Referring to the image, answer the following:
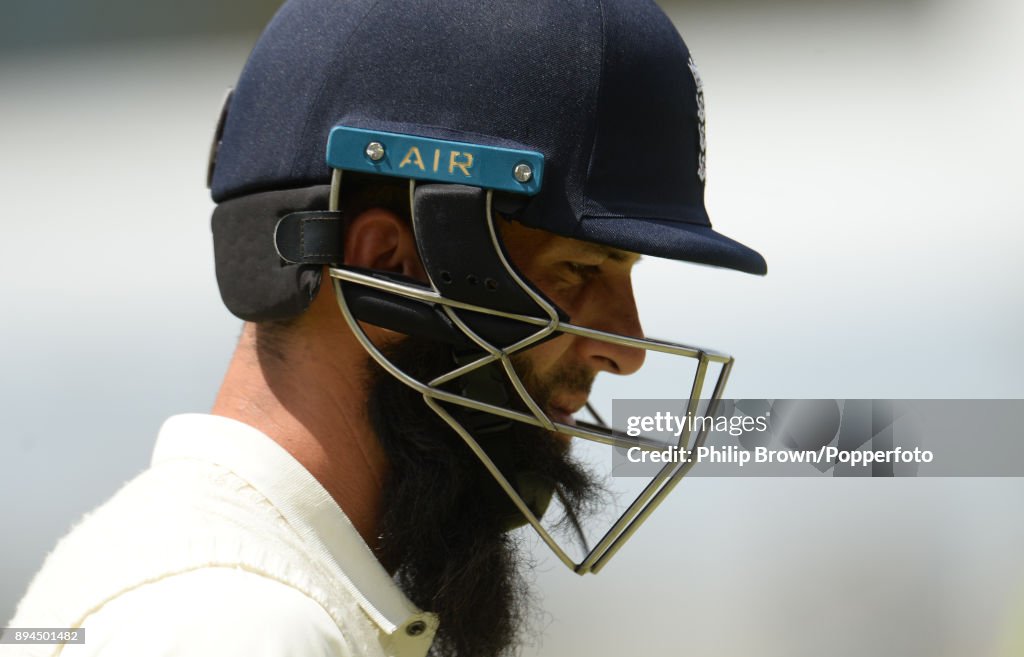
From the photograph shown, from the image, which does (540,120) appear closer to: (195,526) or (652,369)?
(195,526)

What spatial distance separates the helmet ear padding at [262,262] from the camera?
1330mm

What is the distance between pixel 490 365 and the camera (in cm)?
141

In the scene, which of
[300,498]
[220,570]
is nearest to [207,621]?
[220,570]

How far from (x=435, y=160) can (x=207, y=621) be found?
58 centimetres

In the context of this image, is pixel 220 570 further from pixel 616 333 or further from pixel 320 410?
pixel 616 333

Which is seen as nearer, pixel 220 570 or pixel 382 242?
pixel 220 570

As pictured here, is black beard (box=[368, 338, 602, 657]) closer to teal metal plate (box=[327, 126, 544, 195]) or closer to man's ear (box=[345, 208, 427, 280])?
man's ear (box=[345, 208, 427, 280])

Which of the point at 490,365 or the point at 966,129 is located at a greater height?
the point at 966,129

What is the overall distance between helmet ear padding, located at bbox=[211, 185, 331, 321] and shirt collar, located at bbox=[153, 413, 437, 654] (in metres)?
0.16

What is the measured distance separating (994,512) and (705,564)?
83 centimetres

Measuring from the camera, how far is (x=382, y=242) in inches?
53.9

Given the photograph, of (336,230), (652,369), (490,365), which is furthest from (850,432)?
(336,230)

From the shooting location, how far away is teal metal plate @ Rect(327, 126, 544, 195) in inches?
51.1

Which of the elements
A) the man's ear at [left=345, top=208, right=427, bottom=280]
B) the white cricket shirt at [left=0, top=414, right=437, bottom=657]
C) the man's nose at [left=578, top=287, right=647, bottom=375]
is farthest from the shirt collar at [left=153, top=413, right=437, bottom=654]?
the man's nose at [left=578, top=287, right=647, bottom=375]
